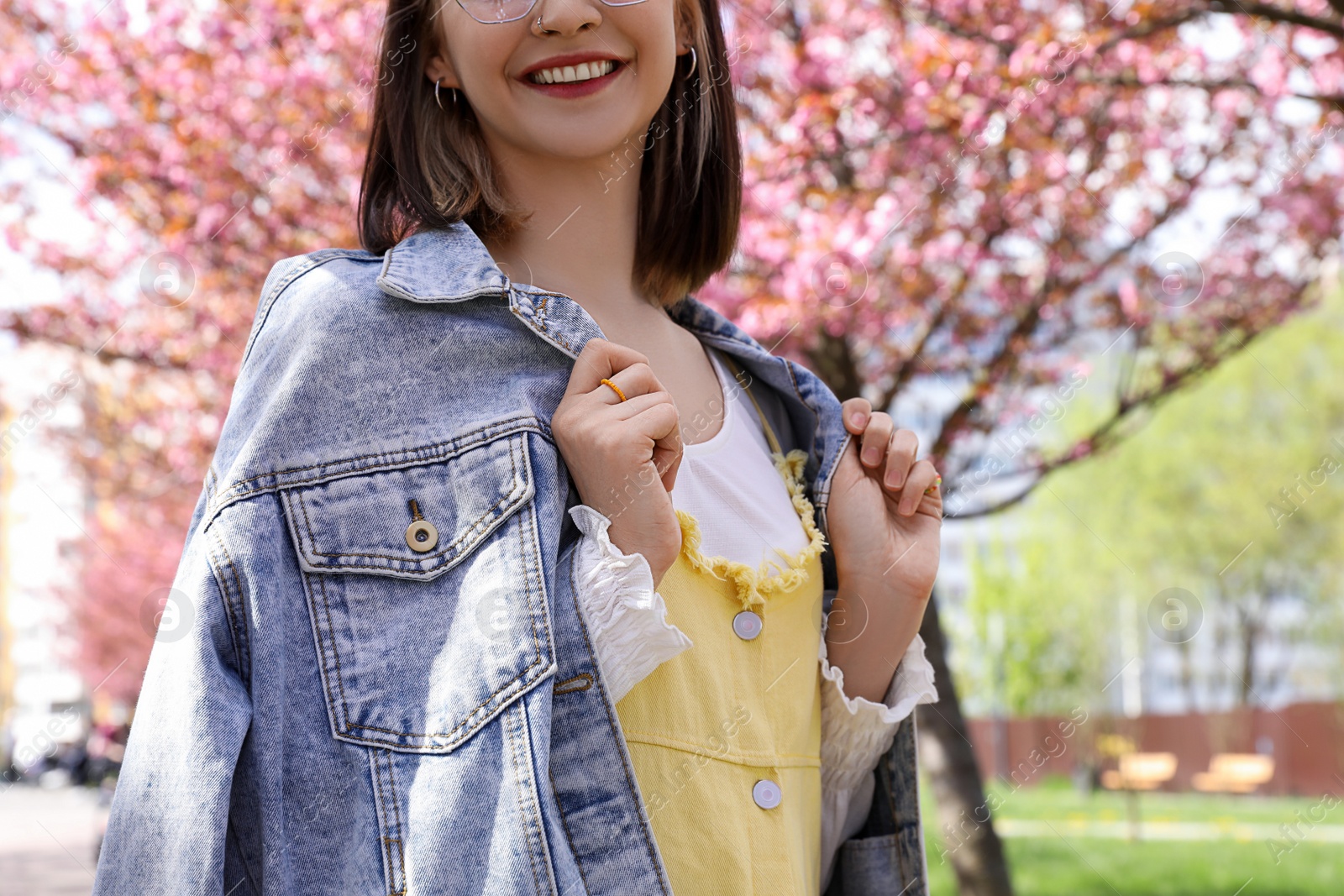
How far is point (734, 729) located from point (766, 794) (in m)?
0.09

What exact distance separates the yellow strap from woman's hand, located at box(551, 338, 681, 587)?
16.9 inches

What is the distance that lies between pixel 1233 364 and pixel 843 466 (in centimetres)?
2141

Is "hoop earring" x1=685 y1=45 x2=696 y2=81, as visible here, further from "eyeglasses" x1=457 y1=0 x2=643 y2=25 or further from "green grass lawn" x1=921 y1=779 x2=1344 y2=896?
"green grass lawn" x1=921 y1=779 x2=1344 y2=896

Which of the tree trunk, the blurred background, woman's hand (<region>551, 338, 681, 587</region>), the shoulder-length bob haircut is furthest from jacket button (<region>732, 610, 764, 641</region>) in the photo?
the tree trunk

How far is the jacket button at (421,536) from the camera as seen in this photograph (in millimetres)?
1179

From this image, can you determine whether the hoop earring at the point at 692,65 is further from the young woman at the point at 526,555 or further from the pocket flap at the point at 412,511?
the pocket flap at the point at 412,511

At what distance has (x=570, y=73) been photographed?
1.41 metres

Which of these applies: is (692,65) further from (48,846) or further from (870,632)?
(48,846)

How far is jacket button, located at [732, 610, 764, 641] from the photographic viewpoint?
139 centimetres

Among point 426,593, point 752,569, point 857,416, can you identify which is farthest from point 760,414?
point 426,593

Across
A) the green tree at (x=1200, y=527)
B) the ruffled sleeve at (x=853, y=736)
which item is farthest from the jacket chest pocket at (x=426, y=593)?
the green tree at (x=1200, y=527)

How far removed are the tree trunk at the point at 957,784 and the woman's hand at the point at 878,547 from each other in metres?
3.39

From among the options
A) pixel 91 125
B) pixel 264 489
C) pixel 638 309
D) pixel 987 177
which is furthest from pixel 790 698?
pixel 91 125

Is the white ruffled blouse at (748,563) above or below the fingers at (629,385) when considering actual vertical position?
below
